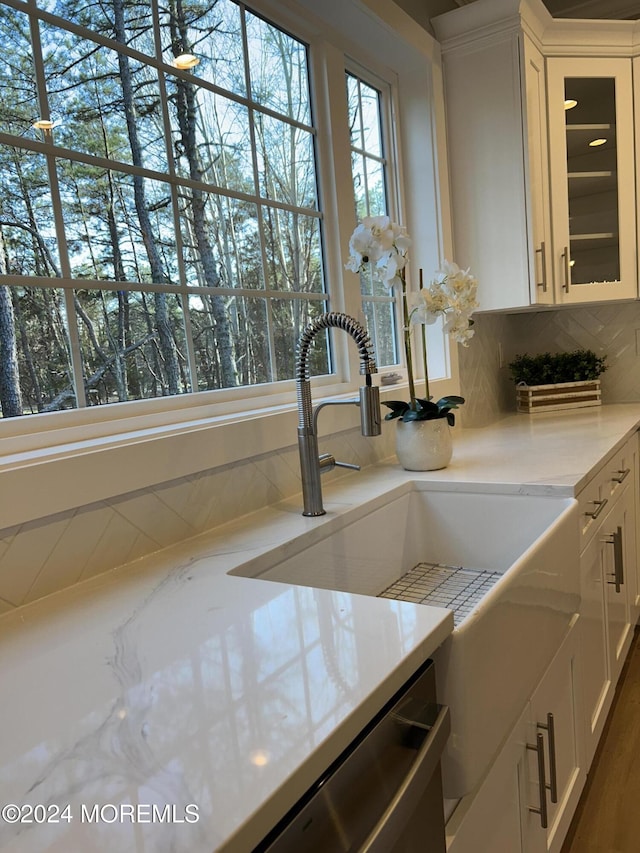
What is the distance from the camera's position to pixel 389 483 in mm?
1650

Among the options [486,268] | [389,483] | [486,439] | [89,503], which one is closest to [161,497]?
[89,503]

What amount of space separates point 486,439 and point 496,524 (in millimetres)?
760

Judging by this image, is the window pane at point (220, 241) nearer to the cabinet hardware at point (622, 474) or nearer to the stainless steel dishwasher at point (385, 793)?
the stainless steel dishwasher at point (385, 793)

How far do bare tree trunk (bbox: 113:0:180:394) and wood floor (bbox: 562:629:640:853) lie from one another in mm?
1527

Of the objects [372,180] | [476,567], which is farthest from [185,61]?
[476,567]

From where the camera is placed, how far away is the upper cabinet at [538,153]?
2.34 metres

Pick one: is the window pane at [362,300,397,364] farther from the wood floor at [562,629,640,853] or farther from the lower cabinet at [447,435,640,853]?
the wood floor at [562,629,640,853]

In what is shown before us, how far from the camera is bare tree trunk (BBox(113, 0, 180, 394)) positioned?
1.37 meters

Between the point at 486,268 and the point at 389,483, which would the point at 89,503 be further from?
the point at 486,268

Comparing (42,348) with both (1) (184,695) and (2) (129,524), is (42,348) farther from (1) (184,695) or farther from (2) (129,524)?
(1) (184,695)

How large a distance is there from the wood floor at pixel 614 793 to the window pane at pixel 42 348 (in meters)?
1.61

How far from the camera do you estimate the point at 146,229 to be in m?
1.41

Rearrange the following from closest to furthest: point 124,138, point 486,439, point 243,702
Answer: point 243,702
point 124,138
point 486,439

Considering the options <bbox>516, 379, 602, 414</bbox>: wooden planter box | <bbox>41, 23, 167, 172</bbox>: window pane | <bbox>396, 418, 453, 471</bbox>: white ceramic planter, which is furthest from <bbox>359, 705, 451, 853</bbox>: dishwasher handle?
A: <bbox>516, 379, 602, 414</bbox>: wooden planter box
